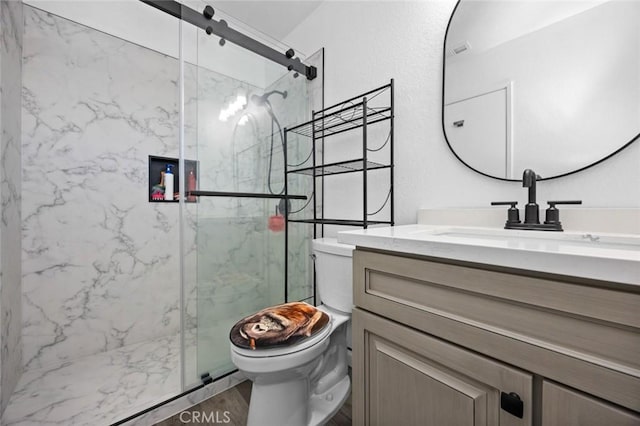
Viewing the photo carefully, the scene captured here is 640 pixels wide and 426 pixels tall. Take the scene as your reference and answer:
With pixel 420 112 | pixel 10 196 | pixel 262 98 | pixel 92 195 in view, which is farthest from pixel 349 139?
pixel 10 196

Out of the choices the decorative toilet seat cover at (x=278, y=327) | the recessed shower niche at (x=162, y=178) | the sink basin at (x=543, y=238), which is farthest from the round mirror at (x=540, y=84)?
the recessed shower niche at (x=162, y=178)

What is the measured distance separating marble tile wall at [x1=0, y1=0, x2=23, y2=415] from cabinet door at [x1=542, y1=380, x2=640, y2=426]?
1.88m

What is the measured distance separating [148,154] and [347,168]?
140 cm

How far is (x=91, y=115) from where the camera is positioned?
1.62 meters

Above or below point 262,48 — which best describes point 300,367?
below

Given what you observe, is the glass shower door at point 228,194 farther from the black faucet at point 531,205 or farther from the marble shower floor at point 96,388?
the black faucet at point 531,205

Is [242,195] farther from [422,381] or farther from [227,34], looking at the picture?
[422,381]

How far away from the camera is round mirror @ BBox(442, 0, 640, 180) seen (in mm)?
780

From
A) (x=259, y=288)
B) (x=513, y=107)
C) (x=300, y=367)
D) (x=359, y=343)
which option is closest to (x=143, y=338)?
(x=259, y=288)

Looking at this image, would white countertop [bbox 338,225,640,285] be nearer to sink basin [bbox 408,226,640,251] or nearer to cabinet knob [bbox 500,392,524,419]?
sink basin [bbox 408,226,640,251]

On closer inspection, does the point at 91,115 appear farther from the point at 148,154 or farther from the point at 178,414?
the point at 178,414

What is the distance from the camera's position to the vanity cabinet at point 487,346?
0.42 m

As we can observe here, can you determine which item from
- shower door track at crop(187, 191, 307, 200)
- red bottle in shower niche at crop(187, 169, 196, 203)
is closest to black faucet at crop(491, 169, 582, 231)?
shower door track at crop(187, 191, 307, 200)

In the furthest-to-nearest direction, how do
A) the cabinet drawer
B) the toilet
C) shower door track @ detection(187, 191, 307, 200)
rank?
1. shower door track @ detection(187, 191, 307, 200)
2. the toilet
3. the cabinet drawer
